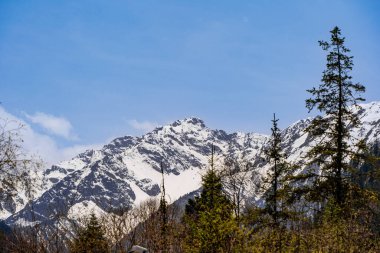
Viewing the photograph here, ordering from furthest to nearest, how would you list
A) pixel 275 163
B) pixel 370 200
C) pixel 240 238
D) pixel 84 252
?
pixel 275 163, pixel 84 252, pixel 370 200, pixel 240 238

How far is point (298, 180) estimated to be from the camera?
25.2m

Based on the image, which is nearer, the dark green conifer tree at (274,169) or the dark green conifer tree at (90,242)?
the dark green conifer tree at (90,242)

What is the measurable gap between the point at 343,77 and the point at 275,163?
9.46 meters

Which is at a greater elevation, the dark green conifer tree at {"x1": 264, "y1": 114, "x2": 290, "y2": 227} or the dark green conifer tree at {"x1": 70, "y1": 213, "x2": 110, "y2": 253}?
the dark green conifer tree at {"x1": 264, "y1": 114, "x2": 290, "y2": 227}

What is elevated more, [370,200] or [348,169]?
[348,169]

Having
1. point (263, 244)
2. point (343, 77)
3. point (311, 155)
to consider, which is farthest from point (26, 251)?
point (343, 77)

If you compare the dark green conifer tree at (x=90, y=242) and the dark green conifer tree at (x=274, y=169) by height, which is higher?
the dark green conifer tree at (x=274, y=169)

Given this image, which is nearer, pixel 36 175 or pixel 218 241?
pixel 36 175

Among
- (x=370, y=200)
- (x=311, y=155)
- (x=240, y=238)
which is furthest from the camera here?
(x=311, y=155)

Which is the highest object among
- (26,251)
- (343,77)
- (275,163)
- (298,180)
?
(343,77)

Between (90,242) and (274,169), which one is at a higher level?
(274,169)

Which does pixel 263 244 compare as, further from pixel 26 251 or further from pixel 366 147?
pixel 366 147

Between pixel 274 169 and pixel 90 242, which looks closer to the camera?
pixel 90 242

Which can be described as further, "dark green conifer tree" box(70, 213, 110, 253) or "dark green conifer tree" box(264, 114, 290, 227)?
"dark green conifer tree" box(264, 114, 290, 227)
